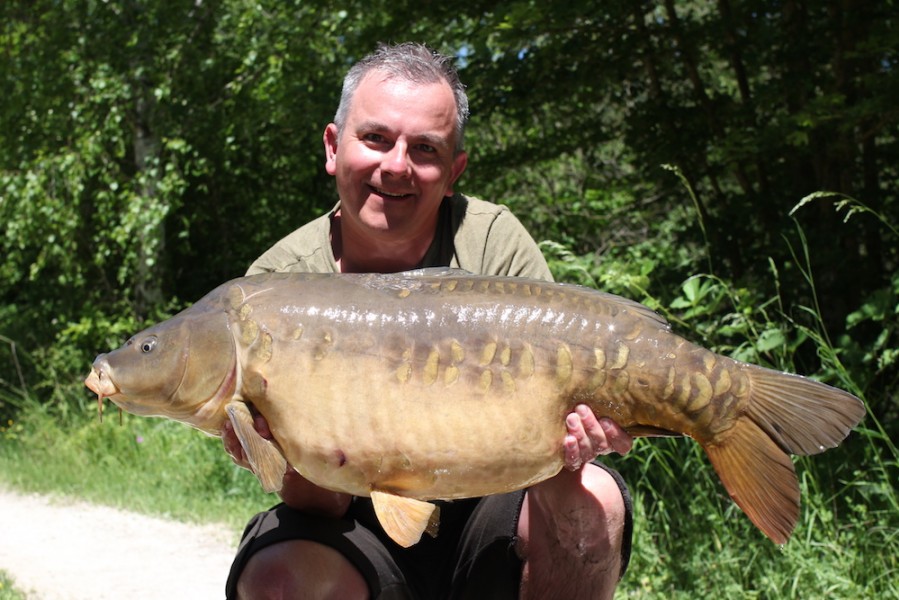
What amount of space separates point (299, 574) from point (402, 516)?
256 millimetres

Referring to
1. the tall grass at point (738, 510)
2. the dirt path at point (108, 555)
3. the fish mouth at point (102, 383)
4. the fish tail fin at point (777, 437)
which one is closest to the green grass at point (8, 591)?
the dirt path at point (108, 555)

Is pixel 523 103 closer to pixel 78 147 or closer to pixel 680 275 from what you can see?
pixel 680 275

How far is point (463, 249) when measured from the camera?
2236 millimetres

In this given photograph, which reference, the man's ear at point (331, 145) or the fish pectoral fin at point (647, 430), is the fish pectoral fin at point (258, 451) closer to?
the fish pectoral fin at point (647, 430)

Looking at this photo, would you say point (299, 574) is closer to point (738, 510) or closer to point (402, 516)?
point (402, 516)

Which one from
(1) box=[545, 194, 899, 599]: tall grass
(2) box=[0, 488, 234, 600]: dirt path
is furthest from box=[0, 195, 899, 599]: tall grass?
(2) box=[0, 488, 234, 600]: dirt path

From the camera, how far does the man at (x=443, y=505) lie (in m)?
1.93

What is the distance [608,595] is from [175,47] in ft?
17.0

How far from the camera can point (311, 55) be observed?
18.8 feet

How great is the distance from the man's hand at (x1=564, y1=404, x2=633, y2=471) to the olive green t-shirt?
1.78 feet

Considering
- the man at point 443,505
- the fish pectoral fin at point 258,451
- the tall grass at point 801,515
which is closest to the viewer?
the fish pectoral fin at point 258,451

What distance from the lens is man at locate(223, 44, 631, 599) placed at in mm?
1930

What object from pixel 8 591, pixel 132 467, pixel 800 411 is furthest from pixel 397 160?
pixel 132 467

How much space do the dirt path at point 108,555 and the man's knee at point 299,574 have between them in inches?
62.1
